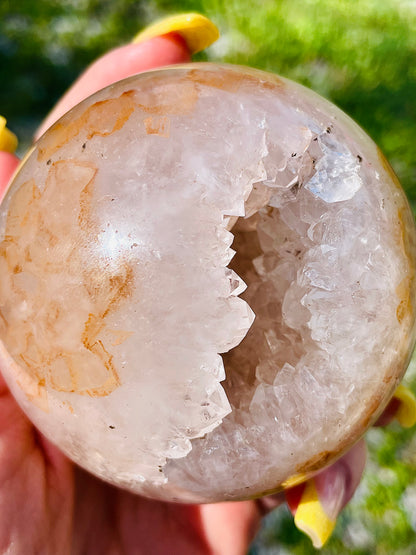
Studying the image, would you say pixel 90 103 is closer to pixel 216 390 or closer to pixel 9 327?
pixel 9 327

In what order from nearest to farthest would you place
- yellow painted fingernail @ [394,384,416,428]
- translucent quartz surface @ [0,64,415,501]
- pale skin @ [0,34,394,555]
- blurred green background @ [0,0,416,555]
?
translucent quartz surface @ [0,64,415,501] → pale skin @ [0,34,394,555] → yellow painted fingernail @ [394,384,416,428] → blurred green background @ [0,0,416,555]

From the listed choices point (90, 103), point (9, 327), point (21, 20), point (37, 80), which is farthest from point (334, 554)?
point (21, 20)

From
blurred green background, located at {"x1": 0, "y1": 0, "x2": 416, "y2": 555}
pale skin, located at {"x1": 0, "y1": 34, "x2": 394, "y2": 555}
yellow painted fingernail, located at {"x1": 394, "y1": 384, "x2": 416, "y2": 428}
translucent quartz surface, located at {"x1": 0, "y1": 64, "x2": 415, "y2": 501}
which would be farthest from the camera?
blurred green background, located at {"x1": 0, "y1": 0, "x2": 416, "y2": 555}

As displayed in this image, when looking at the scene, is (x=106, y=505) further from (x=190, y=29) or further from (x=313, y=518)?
(x=190, y=29)

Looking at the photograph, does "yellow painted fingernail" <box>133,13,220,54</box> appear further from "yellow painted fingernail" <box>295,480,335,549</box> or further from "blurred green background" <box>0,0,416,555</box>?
"yellow painted fingernail" <box>295,480,335,549</box>

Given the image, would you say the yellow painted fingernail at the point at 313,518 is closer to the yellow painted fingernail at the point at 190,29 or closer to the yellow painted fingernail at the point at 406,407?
the yellow painted fingernail at the point at 406,407

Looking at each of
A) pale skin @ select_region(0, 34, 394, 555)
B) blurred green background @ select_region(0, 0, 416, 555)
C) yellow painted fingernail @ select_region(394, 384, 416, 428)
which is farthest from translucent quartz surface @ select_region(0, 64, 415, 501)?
blurred green background @ select_region(0, 0, 416, 555)
